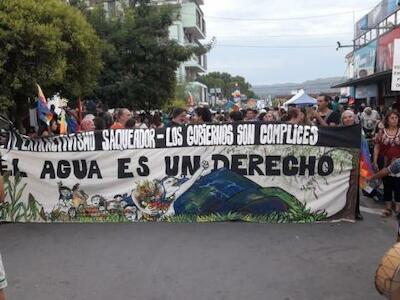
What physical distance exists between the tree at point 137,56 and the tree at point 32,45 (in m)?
8.83

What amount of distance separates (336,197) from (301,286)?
291 cm

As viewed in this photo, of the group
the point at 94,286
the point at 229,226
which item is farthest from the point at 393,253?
the point at 229,226

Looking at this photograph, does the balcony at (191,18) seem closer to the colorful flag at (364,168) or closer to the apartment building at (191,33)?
the apartment building at (191,33)

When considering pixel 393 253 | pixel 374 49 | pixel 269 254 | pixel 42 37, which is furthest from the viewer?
pixel 374 49

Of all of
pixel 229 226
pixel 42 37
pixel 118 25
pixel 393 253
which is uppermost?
pixel 118 25

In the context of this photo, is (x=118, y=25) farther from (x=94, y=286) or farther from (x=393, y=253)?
(x=393, y=253)

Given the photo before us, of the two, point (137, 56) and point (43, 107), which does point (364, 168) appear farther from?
point (137, 56)

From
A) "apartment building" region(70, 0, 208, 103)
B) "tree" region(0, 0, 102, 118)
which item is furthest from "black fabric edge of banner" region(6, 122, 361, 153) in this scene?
"apartment building" region(70, 0, 208, 103)

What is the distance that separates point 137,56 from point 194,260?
15.0m

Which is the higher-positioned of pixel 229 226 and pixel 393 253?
pixel 393 253

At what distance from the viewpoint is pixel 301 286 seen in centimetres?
524

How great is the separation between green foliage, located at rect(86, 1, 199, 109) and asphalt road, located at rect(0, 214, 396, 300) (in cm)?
1204

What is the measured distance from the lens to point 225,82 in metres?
118

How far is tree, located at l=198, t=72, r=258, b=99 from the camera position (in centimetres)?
10012
